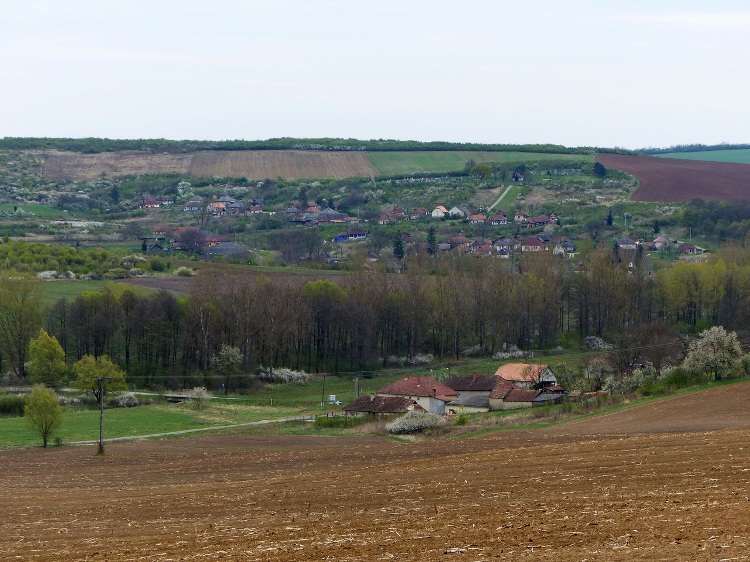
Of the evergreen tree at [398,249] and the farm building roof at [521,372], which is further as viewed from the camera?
the evergreen tree at [398,249]

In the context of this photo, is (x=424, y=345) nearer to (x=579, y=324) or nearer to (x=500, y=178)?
(x=579, y=324)

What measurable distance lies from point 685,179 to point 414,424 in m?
113

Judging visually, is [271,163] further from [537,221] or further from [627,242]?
[627,242]

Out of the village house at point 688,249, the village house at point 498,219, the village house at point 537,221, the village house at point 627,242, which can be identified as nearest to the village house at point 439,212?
the village house at point 498,219

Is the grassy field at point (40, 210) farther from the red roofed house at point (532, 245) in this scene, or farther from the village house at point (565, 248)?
the village house at point (565, 248)

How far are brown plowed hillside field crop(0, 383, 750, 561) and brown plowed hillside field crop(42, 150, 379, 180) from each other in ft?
462

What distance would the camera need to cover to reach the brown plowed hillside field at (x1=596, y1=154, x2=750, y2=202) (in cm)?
14525

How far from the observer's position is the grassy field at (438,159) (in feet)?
597

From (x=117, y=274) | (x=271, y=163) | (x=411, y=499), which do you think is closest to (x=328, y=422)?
(x=411, y=499)

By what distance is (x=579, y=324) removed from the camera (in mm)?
90125

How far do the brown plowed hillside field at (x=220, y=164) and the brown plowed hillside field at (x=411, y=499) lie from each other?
5541 inches

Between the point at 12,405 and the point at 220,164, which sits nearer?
the point at 12,405

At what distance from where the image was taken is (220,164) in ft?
616

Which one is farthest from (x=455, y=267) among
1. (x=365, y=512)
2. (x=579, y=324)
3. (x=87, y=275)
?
(x=365, y=512)
